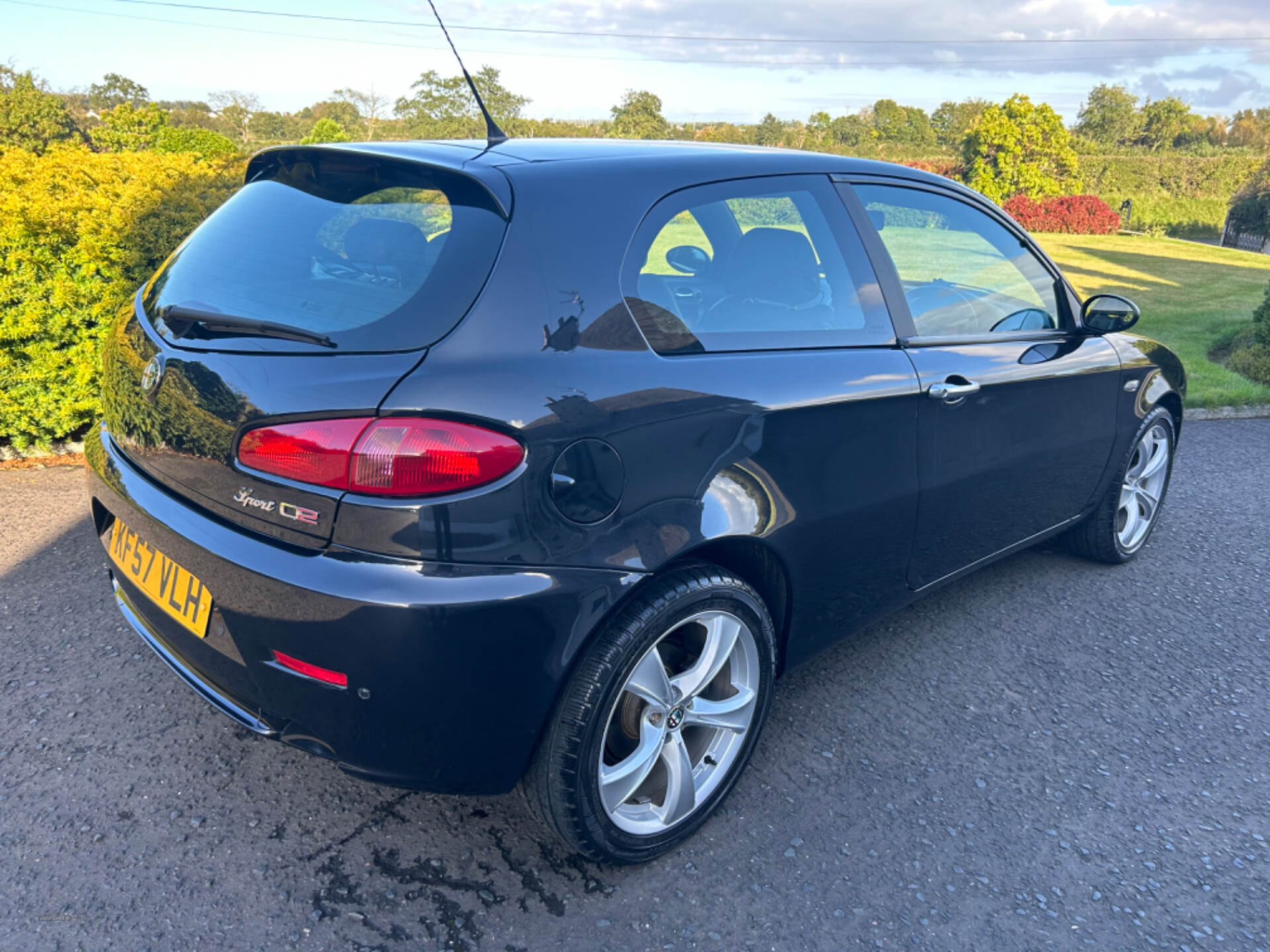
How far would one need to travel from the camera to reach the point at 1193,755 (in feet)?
9.20

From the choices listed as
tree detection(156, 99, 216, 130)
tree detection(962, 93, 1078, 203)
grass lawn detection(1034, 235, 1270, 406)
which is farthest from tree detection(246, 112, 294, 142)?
grass lawn detection(1034, 235, 1270, 406)

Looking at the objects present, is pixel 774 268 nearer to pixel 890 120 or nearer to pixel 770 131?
pixel 770 131

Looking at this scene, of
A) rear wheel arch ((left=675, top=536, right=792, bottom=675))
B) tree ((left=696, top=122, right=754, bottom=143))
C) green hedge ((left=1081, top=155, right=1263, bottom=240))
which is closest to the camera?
rear wheel arch ((left=675, top=536, right=792, bottom=675))

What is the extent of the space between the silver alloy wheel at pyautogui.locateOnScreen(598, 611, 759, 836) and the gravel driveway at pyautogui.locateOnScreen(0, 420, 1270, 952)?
0.53ft

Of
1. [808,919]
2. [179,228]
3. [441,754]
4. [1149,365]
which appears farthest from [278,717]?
[179,228]

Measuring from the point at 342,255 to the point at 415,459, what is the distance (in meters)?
0.64

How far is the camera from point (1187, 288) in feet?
51.3

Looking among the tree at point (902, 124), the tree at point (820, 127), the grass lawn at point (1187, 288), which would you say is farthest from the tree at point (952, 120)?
the grass lawn at point (1187, 288)

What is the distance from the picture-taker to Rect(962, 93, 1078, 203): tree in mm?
32469

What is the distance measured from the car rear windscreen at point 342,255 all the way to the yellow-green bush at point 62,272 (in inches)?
104

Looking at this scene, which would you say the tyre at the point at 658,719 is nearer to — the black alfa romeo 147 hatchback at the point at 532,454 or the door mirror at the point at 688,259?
the black alfa romeo 147 hatchback at the point at 532,454

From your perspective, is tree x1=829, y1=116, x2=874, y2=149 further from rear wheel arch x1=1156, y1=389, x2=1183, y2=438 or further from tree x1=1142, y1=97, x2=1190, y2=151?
rear wheel arch x1=1156, y1=389, x2=1183, y2=438

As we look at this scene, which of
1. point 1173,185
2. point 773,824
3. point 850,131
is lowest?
point 773,824

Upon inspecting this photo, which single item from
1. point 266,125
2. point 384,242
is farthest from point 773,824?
point 266,125
